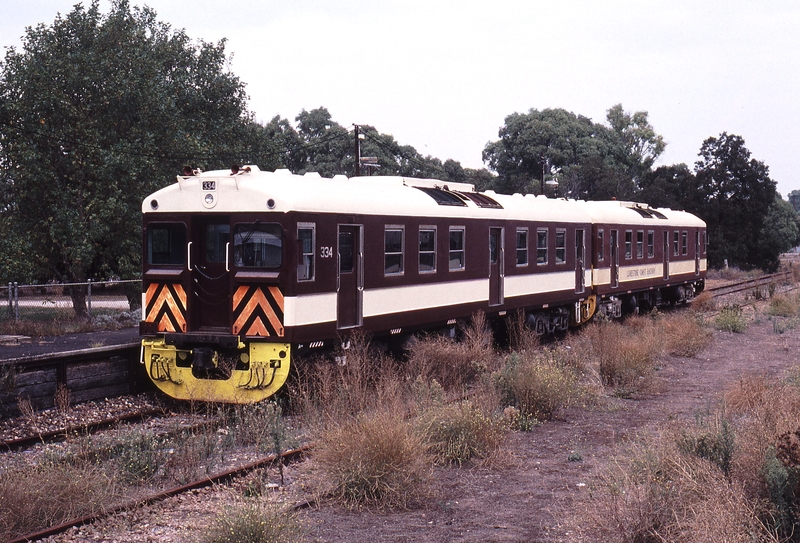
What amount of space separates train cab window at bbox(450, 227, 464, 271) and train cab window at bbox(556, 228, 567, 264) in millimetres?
5039

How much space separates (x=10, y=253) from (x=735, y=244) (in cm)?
4184

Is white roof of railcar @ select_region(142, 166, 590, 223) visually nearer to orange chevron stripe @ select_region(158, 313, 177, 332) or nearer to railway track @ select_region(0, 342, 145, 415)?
orange chevron stripe @ select_region(158, 313, 177, 332)

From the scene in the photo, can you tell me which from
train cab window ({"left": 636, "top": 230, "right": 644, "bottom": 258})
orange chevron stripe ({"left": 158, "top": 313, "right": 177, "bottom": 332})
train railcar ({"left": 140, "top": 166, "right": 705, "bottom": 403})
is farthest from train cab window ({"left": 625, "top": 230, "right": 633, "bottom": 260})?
orange chevron stripe ({"left": 158, "top": 313, "right": 177, "bottom": 332})

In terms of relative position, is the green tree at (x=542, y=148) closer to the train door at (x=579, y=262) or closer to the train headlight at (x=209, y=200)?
the train door at (x=579, y=262)

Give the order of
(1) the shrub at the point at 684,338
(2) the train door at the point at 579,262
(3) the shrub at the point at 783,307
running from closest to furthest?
(1) the shrub at the point at 684,338, (2) the train door at the point at 579,262, (3) the shrub at the point at 783,307

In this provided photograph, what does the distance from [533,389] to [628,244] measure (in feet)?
47.2

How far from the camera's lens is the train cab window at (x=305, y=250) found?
11.2 meters

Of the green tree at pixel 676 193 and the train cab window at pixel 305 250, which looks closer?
the train cab window at pixel 305 250

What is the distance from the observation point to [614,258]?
23438 millimetres

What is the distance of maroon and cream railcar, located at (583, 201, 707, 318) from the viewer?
22.8 metres

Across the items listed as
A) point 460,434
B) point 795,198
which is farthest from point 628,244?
point 795,198

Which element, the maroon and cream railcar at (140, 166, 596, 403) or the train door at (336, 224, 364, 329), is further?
the train door at (336, 224, 364, 329)

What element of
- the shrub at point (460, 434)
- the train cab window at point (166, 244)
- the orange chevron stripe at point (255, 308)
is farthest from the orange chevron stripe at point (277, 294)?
the shrub at point (460, 434)

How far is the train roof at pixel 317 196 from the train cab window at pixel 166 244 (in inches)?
9.4
